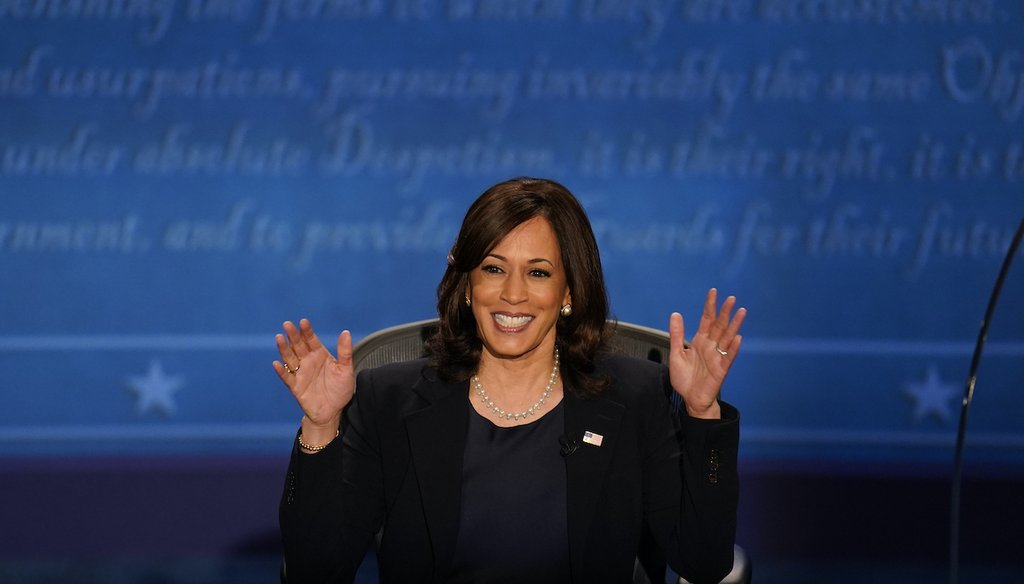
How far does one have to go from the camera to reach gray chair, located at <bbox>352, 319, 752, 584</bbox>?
7.44 ft

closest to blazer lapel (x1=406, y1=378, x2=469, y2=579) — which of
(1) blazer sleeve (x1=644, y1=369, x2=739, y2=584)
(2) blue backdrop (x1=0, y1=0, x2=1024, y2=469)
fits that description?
(1) blazer sleeve (x1=644, y1=369, x2=739, y2=584)

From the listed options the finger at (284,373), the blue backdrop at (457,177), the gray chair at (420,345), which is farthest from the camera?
the blue backdrop at (457,177)

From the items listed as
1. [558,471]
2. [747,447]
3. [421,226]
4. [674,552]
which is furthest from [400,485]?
[747,447]

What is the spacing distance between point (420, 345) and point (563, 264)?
1.25 ft

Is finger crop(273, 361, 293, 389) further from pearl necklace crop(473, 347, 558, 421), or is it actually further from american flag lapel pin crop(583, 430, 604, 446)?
american flag lapel pin crop(583, 430, 604, 446)

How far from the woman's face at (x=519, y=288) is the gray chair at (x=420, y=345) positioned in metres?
0.22

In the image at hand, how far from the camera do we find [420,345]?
2.35 meters

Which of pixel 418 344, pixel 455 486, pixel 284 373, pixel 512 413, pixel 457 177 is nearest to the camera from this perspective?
pixel 284 373

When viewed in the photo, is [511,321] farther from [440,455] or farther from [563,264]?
[440,455]

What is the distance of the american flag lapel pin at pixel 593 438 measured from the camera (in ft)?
A: 6.83

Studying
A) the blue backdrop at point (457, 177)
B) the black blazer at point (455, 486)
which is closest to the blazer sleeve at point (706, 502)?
the black blazer at point (455, 486)

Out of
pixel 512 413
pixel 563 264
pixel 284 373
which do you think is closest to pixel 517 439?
pixel 512 413

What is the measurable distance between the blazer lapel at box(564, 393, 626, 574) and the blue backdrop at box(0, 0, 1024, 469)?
2.16m

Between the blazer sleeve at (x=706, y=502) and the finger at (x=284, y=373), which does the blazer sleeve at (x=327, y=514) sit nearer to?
the finger at (x=284, y=373)
